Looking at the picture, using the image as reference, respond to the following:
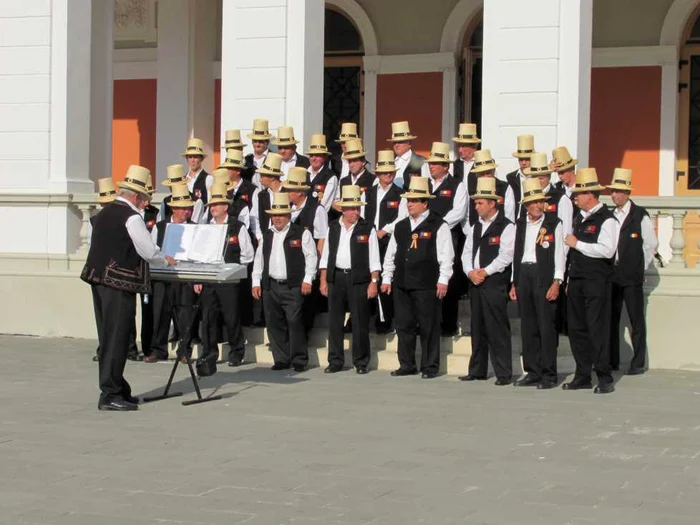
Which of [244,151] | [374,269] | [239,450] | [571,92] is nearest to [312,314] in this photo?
[374,269]

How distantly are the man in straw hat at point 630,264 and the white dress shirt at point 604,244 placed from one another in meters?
0.97

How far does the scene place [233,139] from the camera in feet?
46.3

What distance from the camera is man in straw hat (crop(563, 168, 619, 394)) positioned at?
38.0 ft

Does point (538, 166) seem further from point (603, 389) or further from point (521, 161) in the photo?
point (603, 389)

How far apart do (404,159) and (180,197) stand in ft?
7.69

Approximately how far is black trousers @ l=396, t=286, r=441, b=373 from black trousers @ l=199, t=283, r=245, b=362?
1585 mm

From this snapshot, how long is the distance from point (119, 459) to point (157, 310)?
5.29 metres

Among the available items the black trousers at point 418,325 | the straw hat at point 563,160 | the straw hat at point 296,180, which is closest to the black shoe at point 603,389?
the black trousers at point 418,325

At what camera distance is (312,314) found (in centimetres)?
1341

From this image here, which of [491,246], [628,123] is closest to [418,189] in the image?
[491,246]

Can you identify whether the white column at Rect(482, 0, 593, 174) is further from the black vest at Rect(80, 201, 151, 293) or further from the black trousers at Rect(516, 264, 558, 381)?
the black vest at Rect(80, 201, 151, 293)

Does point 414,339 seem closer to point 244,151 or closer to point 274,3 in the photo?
point 244,151

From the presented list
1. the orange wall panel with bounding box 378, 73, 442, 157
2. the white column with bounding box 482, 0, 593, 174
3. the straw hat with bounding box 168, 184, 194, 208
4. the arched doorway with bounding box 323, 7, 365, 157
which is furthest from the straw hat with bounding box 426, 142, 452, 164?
the arched doorway with bounding box 323, 7, 365, 157

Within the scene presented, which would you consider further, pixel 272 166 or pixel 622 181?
pixel 272 166
